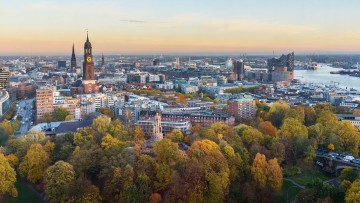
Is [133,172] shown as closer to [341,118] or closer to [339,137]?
[339,137]

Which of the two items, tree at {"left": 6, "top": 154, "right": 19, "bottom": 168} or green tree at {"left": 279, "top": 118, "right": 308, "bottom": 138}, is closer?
tree at {"left": 6, "top": 154, "right": 19, "bottom": 168}

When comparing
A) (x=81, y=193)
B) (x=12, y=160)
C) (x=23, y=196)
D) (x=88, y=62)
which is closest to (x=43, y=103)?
(x=88, y=62)

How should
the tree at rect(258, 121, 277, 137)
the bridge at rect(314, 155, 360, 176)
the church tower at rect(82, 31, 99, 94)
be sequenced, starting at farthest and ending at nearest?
the church tower at rect(82, 31, 99, 94) → the tree at rect(258, 121, 277, 137) → the bridge at rect(314, 155, 360, 176)

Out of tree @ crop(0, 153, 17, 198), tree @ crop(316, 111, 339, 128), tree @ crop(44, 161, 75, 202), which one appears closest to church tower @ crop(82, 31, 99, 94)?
tree @ crop(316, 111, 339, 128)

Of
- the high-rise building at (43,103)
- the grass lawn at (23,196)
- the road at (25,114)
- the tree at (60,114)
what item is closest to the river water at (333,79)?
the road at (25,114)

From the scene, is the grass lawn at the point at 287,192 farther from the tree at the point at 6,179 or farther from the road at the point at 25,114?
the road at the point at 25,114

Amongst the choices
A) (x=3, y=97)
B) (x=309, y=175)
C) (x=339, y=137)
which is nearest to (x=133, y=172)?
(x=309, y=175)

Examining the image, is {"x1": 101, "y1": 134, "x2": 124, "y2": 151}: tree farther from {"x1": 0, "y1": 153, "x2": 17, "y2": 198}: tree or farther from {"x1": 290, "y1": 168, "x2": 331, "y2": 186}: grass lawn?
{"x1": 290, "y1": 168, "x2": 331, "y2": 186}: grass lawn
